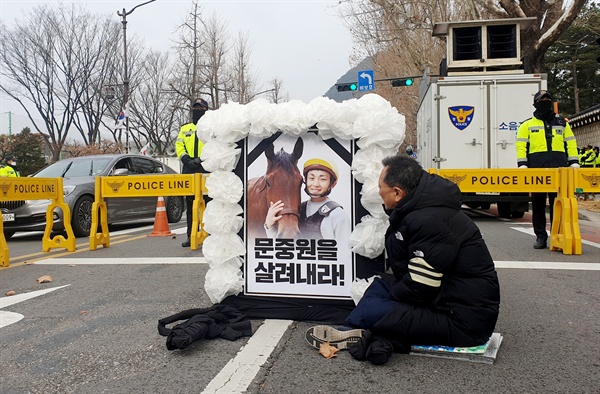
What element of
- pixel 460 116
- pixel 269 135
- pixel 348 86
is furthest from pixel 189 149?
pixel 348 86

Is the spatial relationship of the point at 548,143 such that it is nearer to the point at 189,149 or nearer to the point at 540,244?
the point at 540,244

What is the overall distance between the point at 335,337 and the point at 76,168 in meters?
8.66

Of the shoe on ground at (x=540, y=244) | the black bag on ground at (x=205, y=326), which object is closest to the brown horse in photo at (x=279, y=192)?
the black bag on ground at (x=205, y=326)

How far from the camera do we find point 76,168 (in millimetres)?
10359

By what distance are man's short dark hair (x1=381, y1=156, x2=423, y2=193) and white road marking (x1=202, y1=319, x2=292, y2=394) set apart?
1.26m

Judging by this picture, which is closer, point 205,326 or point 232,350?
point 232,350

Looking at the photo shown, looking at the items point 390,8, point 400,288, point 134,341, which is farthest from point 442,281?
point 390,8

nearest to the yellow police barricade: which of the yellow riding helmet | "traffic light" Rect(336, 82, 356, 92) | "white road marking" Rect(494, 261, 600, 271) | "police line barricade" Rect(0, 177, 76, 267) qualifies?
"white road marking" Rect(494, 261, 600, 271)

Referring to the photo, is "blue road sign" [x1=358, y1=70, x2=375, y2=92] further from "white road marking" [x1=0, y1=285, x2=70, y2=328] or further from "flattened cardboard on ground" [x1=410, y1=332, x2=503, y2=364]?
"flattened cardboard on ground" [x1=410, y1=332, x2=503, y2=364]

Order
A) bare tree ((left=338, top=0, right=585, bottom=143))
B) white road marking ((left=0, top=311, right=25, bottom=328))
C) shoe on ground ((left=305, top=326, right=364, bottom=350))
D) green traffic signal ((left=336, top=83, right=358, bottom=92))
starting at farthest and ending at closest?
green traffic signal ((left=336, top=83, right=358, bottom=92)), bare tree ((left=338, top=0, right=585, bottom=143)), white road marking ((left=0, top=311, right=25, bottom=328)), shoe on ground ((left=305, top=326, right=364, bottom=350))

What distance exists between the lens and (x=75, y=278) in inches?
221

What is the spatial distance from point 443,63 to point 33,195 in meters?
10.0

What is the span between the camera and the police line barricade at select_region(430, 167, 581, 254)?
6.84 meters

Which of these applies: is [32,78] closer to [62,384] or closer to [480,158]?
[480,158]
